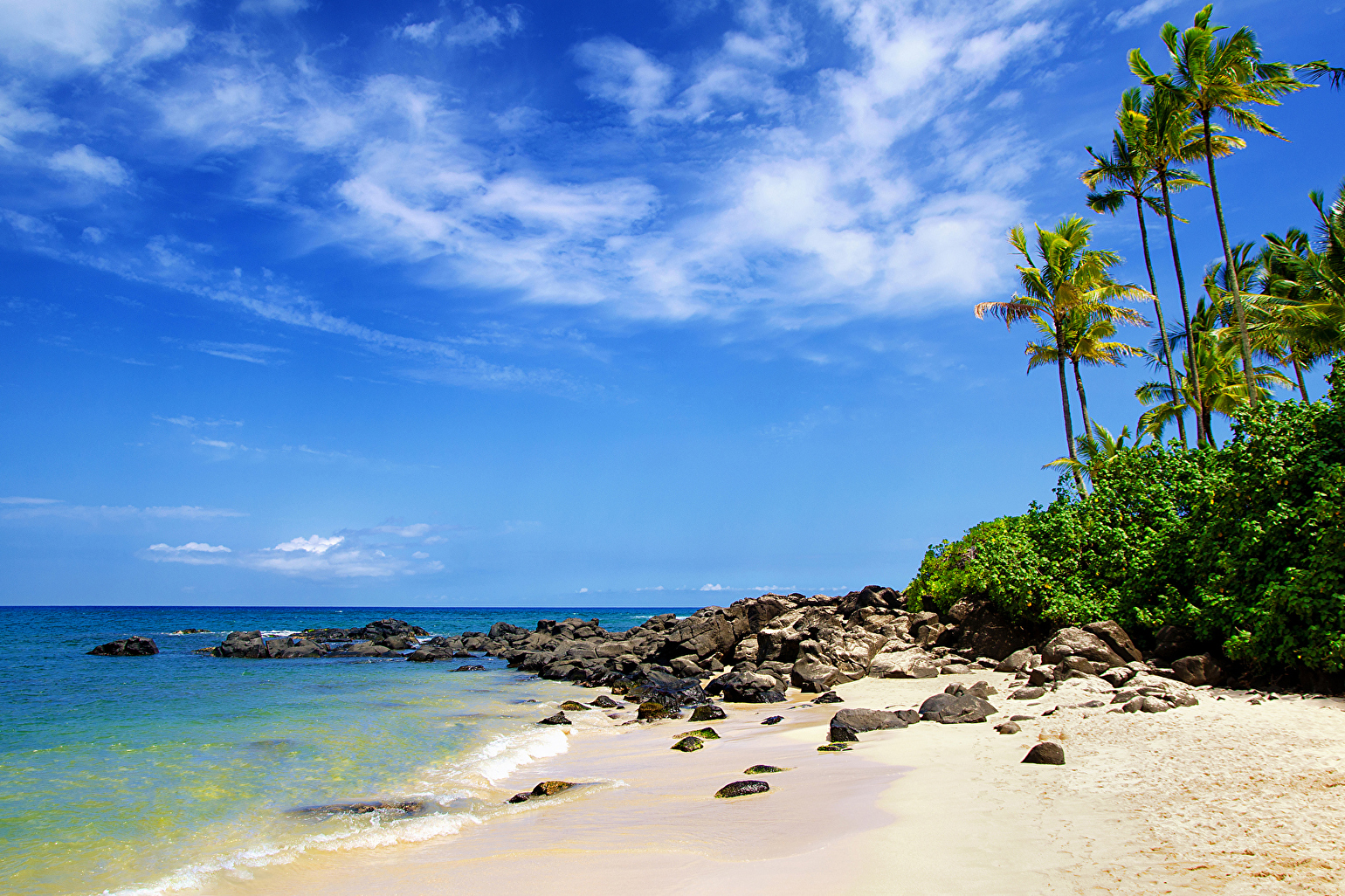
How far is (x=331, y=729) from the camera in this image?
48.4 ft

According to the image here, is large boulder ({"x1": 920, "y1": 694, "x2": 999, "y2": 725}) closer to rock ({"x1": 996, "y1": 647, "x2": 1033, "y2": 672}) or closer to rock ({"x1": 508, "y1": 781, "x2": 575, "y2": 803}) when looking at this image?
rock ({"x1": 996, "y1": 647, "x2": 1033, "y2": 672})

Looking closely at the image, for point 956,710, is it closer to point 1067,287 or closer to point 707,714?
point 707,714

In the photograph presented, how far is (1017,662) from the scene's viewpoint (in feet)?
48.6

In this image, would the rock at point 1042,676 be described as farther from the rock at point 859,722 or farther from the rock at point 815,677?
the rock at point 815,677

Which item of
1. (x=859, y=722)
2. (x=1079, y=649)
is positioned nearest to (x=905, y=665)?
(x=1079, y=649)

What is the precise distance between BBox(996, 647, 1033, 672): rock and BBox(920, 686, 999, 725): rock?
3.45 metres

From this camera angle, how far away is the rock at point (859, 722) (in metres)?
11.1

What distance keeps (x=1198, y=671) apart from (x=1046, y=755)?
5.66 m

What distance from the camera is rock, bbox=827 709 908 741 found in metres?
11.1

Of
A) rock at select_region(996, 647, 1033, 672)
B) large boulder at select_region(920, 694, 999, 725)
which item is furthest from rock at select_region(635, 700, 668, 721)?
rock at select_region(996, 647, 1033, 672)

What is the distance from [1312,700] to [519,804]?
33.7 ft

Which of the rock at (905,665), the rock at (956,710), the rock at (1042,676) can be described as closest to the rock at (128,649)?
the rock at (905,665)

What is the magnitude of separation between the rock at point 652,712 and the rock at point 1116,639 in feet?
28.6

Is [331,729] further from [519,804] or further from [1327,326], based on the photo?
[1327,326]
